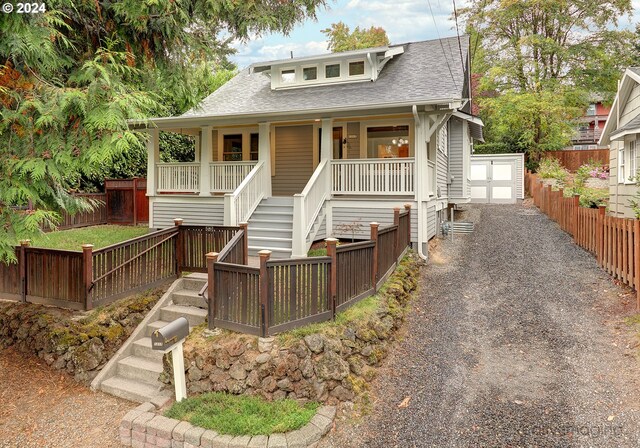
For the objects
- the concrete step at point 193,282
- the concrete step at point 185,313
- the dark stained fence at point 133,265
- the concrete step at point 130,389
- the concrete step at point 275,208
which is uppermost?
the concrete step at point 275,208

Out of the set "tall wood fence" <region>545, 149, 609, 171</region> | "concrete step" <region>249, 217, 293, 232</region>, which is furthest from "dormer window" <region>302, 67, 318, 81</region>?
"tall wood fence" <region>545, 149, 609, 171</region>

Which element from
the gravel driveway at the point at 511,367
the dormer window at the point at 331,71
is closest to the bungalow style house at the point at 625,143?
the gravel driveway at the point at 511,367

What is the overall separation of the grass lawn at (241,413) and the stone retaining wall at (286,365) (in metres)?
0.13

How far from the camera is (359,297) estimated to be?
6766mm

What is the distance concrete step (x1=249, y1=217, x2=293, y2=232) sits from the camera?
33.0 ft

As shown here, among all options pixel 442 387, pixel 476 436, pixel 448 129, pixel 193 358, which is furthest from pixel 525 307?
pixel 448 129

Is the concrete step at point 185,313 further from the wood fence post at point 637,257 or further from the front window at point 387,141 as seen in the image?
the front window at point 387,141

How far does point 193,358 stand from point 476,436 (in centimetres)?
367

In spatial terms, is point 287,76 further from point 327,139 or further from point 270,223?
point 270,223

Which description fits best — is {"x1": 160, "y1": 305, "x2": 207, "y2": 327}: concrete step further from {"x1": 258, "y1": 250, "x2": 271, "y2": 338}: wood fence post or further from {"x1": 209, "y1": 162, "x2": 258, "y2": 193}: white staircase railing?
{"x1": 209, "y1": 162, "x2": 258, "y2": 193}: white staircase railing

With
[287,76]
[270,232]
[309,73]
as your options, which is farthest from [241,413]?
[287,76]

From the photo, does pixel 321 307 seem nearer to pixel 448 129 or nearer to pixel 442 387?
pixel 442 387

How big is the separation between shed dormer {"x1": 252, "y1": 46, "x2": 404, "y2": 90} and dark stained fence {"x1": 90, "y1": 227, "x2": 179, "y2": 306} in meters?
7.52

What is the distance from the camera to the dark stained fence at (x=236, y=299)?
18.0 ft
